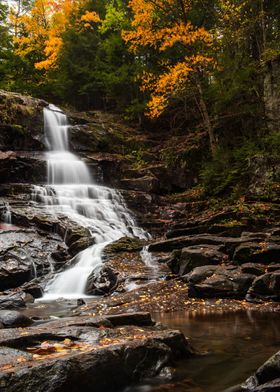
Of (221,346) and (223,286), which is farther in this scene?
(223,286)

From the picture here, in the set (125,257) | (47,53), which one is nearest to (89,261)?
(125,257)

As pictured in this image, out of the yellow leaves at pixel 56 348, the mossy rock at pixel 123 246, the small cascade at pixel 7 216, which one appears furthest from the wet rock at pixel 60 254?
the yellow leaves at pixel 56 348

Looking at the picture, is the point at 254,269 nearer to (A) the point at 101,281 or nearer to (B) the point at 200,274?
(B) the point at 200,274

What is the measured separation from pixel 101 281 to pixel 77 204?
643cm

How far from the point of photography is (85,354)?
3.63m

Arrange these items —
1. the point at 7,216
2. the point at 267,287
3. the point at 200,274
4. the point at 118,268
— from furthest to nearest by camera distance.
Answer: the point at 7,216
the point at 118,268
the point at 200,274
the point at 267,287

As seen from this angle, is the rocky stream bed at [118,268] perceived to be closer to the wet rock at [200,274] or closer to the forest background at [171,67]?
the wet rock at [200,274]

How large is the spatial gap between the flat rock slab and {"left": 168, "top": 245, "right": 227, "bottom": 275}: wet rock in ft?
14.7

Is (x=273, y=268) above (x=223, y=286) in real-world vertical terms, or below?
above

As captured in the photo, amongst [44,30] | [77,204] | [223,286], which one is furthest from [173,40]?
[44,30]

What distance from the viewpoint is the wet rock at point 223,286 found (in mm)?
7918

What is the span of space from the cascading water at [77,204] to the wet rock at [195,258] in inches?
90.2

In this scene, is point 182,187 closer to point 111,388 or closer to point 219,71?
point 219,71

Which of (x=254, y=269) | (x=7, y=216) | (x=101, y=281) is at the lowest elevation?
(x=101, y=281)
